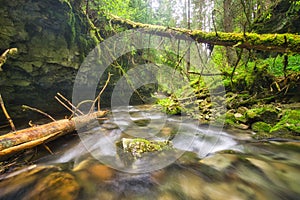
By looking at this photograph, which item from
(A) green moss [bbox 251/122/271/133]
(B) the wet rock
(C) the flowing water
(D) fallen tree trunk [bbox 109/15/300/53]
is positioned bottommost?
(A) green moss [bbox 251/122/271/133]

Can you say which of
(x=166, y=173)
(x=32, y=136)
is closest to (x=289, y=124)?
(x=166, y=173)

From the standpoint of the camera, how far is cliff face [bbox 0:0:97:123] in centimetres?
427

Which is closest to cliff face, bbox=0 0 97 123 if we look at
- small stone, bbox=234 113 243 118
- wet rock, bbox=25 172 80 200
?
wet rock, bbox=25 172 80 200

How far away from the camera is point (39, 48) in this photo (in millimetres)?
4930

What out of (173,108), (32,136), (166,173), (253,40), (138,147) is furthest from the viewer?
(173,108)

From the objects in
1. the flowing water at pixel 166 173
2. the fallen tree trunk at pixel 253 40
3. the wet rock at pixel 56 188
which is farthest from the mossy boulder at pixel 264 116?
the wet rock at pixel 56 188

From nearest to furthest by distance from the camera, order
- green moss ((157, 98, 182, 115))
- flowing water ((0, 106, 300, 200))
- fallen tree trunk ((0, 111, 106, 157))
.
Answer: flowing water ((0, 106, 300, 200)) < fallen tree trunk ((0, 111, 106, 157)) < green moss ((157, 98, 182, 115))

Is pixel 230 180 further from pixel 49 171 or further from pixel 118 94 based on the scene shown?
pixel 118 94

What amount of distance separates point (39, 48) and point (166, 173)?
Answer: 16.3ft

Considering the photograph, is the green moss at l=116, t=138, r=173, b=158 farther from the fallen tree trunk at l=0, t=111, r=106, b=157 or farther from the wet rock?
the fallen tree trunk at l=0, t=111, r=106, b=157

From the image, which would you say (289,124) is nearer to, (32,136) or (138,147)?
(138,147)

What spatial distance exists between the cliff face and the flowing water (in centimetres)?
287

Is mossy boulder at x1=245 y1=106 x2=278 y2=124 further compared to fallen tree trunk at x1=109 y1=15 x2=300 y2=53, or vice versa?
mossy boulder at x1=245 y1=106 x2=278 y2=124

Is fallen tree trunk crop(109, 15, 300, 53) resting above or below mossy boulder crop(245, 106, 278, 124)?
above
